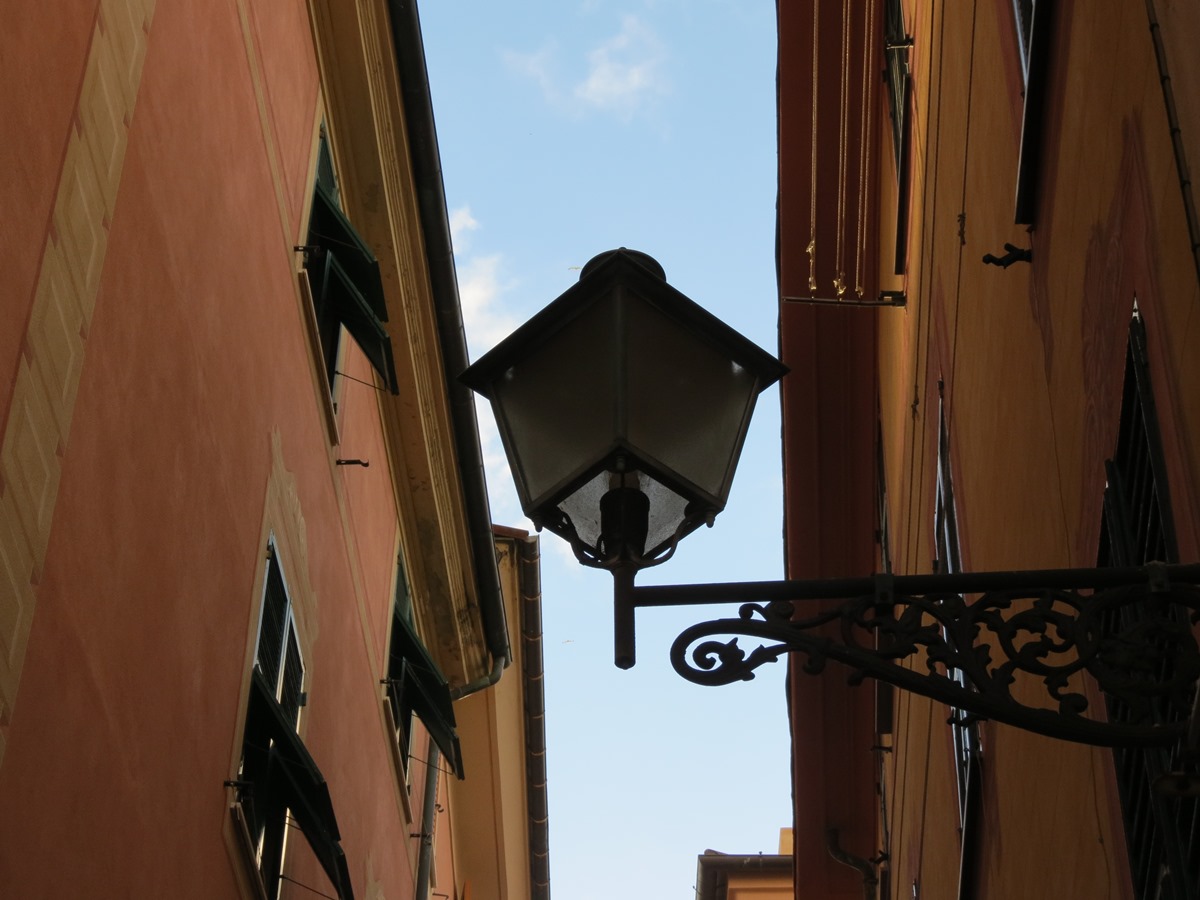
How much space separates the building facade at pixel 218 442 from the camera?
15.8 feet

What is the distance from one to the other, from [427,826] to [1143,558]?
455 inches

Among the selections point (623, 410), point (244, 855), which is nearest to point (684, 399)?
point (623, 410)

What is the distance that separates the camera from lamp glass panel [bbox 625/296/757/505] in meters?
3.49

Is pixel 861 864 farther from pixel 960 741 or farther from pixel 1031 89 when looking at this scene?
pixel 1031 89

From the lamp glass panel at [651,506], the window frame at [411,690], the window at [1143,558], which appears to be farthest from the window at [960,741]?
the window frame at [411,690]

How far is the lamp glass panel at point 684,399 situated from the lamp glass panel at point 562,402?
59 mm

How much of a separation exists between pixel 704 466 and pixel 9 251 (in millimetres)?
2147

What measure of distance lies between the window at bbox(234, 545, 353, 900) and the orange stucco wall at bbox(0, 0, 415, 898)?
0.86 ft

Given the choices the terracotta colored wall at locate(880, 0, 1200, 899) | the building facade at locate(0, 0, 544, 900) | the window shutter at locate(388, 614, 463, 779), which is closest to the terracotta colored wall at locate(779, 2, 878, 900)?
the terracotta colored wall at locate(880, 0, 1200, 899)

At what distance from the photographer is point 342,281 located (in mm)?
9875

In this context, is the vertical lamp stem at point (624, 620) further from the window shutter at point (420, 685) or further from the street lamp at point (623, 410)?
the window shutter at point (420, 685)

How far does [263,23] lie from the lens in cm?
873

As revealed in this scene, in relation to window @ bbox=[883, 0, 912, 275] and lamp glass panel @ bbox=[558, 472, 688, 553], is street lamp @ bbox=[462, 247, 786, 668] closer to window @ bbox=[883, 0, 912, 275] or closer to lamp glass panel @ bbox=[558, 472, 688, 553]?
lamp glass panel @ bbox=[558, 472, 688, 553]

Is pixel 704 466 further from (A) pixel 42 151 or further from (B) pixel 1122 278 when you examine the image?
(A) pixel 42 151
